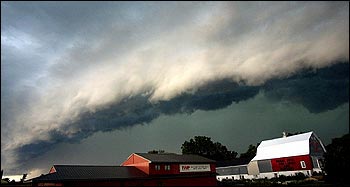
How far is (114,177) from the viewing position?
40938mm

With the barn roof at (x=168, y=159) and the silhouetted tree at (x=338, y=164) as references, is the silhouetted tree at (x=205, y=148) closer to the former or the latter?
the barn roof at (x=168, y=159)

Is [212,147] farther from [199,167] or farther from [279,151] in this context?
[199,167]

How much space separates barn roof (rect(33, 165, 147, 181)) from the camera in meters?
37.3

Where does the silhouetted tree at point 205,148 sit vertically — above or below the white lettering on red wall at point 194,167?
above

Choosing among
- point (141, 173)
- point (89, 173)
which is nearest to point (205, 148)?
point (141, 173)

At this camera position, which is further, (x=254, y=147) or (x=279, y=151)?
(x=254, y=147)

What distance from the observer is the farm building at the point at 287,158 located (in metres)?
61.8

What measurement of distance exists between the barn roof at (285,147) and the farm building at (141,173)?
22.5 m

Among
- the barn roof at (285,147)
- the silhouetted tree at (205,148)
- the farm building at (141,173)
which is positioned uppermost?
the silhouetted tree at (205,148)

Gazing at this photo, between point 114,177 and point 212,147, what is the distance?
75.0 m

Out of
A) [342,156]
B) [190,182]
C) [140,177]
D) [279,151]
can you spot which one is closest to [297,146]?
[279,151]

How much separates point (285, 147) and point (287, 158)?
11.9 ft

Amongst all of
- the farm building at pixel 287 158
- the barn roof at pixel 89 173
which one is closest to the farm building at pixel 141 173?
the barn roof at pixel 89 173

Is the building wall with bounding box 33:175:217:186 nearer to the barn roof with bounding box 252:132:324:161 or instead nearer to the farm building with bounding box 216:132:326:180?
the farm building with bounding box 216:132:326:180
